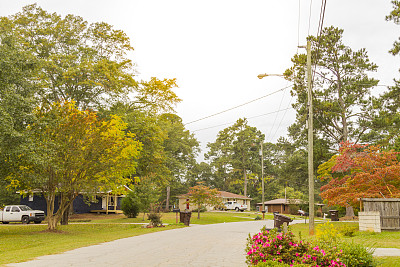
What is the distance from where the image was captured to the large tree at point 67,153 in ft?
66.4

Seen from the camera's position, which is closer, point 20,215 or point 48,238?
point 48,238

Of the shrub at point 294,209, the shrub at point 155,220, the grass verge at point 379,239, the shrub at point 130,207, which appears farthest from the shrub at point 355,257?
the shrub at point 294,209

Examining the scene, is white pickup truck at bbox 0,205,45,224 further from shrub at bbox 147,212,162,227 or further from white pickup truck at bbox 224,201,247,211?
white pickup truck at bbox 224,201,247,211

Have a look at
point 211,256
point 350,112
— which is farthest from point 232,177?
point 211,256

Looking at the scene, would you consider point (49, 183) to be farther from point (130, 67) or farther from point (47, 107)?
point (130, 67)

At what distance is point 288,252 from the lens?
752cm

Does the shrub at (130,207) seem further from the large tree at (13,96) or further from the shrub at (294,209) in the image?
the shrub at (294,209)

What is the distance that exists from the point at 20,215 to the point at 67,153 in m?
15.8

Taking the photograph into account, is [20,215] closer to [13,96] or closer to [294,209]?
[13,96]

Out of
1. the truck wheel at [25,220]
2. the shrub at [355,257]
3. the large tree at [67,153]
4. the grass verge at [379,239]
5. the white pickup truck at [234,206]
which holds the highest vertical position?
the large tree at [67,153]

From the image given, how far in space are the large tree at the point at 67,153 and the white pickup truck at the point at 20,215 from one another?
Result: 37.5 feet

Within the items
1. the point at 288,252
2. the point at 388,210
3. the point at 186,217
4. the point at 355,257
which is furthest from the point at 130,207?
the point at 355,257

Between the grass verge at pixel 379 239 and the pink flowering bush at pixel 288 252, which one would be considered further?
the grass verge at pixel 379 239

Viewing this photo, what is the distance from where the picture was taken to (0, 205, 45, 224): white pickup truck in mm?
33062
